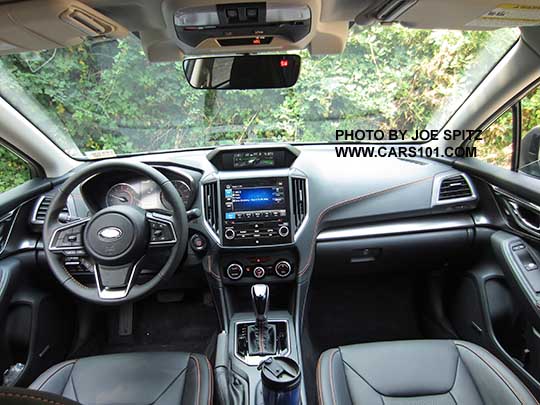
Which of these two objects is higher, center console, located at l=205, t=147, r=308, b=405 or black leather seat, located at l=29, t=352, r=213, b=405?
center console, located at l=205, t=147, r=308, b=405

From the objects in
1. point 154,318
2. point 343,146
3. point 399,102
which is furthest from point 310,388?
point 399,102

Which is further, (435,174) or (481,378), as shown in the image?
(435,174)

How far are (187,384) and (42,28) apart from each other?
146 cm

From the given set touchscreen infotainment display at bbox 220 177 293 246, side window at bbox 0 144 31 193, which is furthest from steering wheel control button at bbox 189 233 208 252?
side window at bbox 0 144 31 193

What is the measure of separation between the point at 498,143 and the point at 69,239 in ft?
8.04

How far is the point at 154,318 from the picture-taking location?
3086 millimetres

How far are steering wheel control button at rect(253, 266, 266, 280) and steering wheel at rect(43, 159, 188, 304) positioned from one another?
1.98ft

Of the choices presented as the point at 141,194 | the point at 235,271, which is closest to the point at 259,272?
the point at 235,271

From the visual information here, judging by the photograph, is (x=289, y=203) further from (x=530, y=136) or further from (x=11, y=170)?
(x=11, y=170)

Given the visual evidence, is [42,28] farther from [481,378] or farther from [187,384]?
[481,378]

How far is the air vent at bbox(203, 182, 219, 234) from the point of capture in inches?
93.0

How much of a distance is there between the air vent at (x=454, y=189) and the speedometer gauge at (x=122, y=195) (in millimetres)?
1753

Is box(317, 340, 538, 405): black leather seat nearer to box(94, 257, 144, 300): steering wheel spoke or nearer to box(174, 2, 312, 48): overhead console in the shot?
box(94, 257, 144, 300): steering wheel spoke

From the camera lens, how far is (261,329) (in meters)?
2.28
